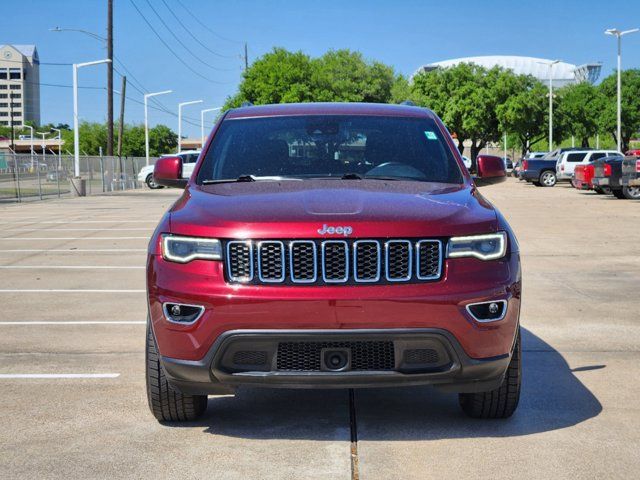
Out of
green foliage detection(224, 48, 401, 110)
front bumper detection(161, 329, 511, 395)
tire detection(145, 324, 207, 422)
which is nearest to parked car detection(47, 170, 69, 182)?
tire detection(145, 324, 207, 422)

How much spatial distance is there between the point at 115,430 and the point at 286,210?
1475 millimetres

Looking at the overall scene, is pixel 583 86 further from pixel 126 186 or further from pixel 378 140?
pixel 378 140

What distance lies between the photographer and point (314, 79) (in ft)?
281

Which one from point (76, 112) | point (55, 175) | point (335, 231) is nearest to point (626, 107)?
point (76, 112)

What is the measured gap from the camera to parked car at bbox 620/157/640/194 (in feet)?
97.2

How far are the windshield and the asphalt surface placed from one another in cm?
129

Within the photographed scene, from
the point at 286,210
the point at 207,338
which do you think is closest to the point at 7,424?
the point at 207,338

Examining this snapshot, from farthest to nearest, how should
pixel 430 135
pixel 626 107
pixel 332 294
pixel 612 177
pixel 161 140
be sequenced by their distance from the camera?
pixel 161 140 < pixel 626 107 < pixel 612 177 < pixel 430 135 < pixel 332 294

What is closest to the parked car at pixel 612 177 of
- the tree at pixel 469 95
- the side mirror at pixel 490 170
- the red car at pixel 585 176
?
the red car at pixel 585 176

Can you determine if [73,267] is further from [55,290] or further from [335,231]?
[335,231]

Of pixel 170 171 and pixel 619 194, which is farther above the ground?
pixel 170 171

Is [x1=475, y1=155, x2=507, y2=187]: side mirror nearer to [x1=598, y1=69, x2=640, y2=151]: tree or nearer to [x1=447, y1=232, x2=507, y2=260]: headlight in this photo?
[x1=447, y1=232, x2=507, y2=260]: headlight

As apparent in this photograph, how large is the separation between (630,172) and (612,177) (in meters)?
0.71

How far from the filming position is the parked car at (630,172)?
29.6m
